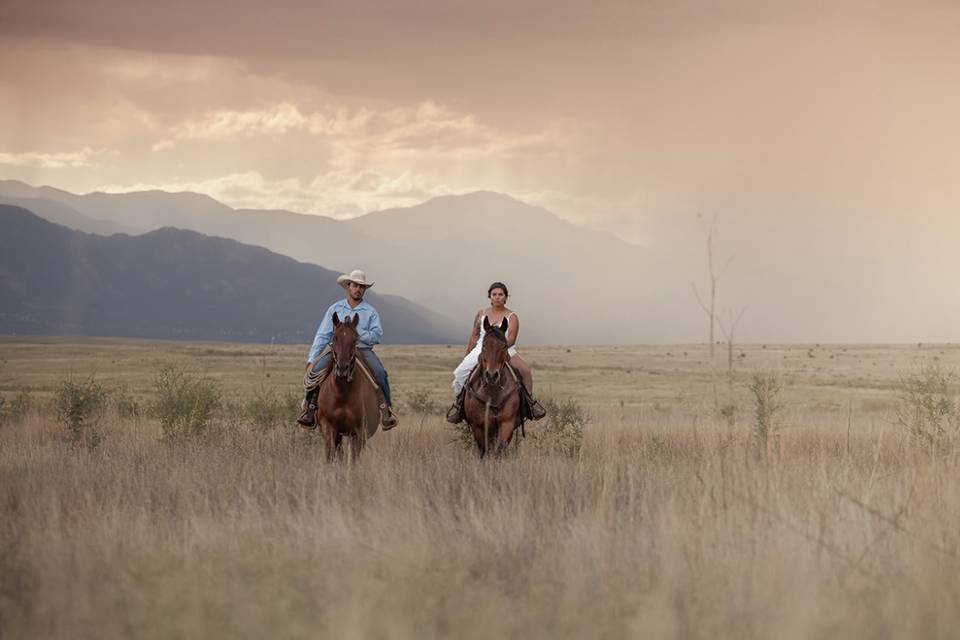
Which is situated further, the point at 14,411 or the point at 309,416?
the point at 14,411

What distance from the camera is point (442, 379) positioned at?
191 ft

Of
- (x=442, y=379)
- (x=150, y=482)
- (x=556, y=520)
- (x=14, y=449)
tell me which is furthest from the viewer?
(x=442, y=379)

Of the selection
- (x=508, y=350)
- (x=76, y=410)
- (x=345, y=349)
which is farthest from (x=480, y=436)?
(x=76, y=410)

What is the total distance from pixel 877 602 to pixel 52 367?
69331mm

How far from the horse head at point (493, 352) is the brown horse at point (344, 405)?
1.70 metres

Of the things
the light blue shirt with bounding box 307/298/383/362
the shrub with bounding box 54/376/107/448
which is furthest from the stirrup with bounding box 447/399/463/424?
the shrub with bounding box 54/376/107/448

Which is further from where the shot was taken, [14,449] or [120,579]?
[14,449]

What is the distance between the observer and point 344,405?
479 inches

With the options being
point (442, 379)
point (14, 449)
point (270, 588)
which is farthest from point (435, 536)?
point (442, 379)

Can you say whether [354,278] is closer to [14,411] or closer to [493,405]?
[493,405]

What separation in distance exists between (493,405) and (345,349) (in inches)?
86.5

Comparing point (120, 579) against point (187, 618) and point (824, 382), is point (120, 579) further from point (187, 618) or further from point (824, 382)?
point (824, 382)

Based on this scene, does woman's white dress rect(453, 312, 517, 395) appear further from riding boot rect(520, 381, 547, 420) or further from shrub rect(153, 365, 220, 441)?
shrub rect(153, 365, 220, 441)

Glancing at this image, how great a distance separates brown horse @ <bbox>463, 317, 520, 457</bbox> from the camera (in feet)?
40.0
